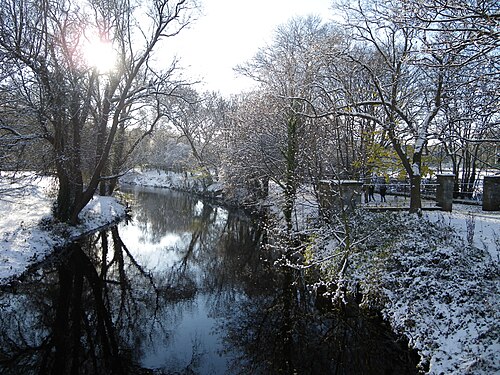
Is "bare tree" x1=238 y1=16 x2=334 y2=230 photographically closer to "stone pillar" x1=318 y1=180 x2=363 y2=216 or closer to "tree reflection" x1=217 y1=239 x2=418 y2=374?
"stone pillar" x1=318 y1=180 x2=363 y2=216

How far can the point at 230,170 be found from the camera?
20766 mm

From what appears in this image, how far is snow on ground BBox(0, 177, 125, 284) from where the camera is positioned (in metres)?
10.4

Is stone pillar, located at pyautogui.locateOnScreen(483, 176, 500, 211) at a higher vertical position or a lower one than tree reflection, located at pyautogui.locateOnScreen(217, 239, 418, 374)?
higher

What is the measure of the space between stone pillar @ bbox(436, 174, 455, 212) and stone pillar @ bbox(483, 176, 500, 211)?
75.7 inches

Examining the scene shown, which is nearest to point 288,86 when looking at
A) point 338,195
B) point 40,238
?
point 338,195

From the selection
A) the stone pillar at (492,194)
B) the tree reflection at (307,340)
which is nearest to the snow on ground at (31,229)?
the tree reflection at (307,340)

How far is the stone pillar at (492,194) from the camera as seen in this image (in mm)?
13703

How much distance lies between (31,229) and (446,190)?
48.2ft

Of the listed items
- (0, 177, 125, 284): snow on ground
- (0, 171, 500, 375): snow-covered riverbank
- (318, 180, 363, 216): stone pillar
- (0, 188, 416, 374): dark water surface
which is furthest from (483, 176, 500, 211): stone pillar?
(0, 177, 125, 284): snow on ground

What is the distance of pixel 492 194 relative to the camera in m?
13.8

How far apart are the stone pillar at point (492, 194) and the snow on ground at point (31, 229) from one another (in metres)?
15.3

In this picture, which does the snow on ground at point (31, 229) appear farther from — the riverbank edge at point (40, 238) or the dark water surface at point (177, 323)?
the dark water surface at point (177, 323)

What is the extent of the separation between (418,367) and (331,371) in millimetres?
1339

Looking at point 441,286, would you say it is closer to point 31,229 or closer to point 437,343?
point 437,343
